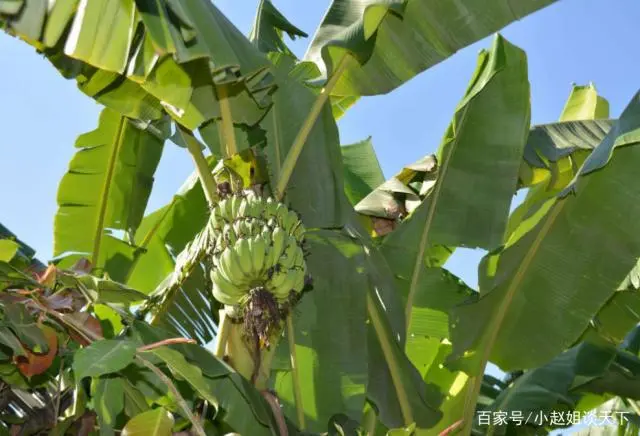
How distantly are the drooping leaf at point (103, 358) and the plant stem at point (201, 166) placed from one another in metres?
0.75

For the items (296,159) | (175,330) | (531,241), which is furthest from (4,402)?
(531,241)

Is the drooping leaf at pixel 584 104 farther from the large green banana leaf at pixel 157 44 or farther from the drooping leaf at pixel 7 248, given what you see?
the drooping leaf at pixel 7 248

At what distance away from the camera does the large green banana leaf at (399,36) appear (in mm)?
2525

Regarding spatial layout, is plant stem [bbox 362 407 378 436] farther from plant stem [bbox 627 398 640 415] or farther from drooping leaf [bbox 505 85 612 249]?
plant stem [bbox 627 398 640 415]

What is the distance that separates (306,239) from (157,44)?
982mm

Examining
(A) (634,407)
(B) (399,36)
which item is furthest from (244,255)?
(A) (634,407)

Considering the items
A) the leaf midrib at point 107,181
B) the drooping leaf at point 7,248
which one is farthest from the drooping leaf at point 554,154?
the drooping leaf at point 7,248

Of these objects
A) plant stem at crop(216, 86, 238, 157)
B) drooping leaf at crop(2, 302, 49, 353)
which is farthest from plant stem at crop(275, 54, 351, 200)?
drooping leaf at crop(2, 302, 49, 353)

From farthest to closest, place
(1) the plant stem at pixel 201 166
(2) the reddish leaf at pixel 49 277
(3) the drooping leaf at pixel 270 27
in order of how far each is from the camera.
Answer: (3) the drooping leaf at pixel 270 27 < (1) the plant stem at pixel 201 166 < (2) the reddish leaf at pixel 49 277

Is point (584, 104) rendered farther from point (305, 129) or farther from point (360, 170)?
point (305, 129)

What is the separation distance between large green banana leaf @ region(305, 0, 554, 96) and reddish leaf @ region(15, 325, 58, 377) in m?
1.20

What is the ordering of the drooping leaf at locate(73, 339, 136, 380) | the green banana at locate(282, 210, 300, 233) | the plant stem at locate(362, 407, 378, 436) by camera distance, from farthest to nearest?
the plant stem at locate(362, 407, 378, 436)
the green banana at locate(282, 210, 300, 233)
the drooping leaf at locate(73, 339, 136, 380)

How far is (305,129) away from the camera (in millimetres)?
2676

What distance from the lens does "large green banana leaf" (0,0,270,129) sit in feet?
6.03
